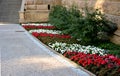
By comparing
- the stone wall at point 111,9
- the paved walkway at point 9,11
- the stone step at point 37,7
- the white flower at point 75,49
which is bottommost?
the paved walkway at point 9,11

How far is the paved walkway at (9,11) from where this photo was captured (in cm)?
2418

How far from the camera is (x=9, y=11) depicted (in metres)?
25.5

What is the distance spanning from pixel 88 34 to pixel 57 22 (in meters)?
5.09

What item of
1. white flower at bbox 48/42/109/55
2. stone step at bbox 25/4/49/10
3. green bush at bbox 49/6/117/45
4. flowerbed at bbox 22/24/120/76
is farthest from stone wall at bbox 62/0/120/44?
stone step at bbox 25/4/49/10

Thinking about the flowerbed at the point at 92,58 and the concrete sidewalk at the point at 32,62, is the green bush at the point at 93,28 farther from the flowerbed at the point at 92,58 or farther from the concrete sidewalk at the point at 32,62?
the concrete sidewalk at the point at 32,62

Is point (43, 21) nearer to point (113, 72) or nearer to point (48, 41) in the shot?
point (48, 41)

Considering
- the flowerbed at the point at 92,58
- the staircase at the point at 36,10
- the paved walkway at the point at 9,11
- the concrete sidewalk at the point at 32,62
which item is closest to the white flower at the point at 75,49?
the flowerbed at the point at 92,58

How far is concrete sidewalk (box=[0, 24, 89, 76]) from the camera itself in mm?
8031

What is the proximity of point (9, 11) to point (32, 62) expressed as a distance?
1666cm

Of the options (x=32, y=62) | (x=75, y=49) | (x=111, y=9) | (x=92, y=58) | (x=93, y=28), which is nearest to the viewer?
(x=92, y=58)

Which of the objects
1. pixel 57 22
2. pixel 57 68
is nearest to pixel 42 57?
pixel 57 68

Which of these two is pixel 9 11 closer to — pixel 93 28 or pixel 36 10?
pixel 36 10

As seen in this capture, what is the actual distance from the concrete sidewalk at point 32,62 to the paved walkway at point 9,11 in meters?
11.4

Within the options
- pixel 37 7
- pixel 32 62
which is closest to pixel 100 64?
pixel 32 62
